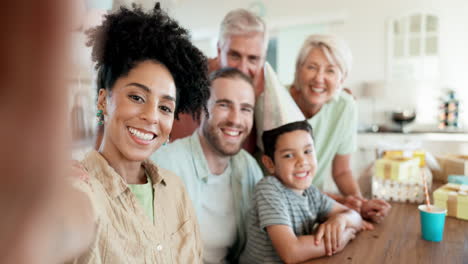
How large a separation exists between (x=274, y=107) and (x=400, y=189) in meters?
0.68

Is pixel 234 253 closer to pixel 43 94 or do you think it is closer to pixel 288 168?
pixel 288 168

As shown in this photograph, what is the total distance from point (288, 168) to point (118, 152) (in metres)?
0.60

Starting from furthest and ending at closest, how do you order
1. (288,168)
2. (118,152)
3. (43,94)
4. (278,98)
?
1. (278,98)
2. (288,168)
3. (118,152)
4. (43,94)

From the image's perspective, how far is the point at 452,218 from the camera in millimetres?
1242

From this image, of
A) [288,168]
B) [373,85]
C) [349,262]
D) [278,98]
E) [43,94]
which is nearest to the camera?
[43,94]

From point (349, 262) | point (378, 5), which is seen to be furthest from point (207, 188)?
point (378, 5)

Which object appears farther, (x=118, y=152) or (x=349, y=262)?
(x=349, y=262)

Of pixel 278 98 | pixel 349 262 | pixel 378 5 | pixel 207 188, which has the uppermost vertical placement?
pixel 378 5

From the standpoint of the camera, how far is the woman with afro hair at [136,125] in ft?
2.48


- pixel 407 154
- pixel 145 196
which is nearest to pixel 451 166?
pixel 407 154

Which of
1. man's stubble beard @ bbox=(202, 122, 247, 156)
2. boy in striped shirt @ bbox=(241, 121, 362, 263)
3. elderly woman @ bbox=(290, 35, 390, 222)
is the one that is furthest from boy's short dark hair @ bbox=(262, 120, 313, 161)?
elderly woman @ bbox=(290, 35, 390, 222)

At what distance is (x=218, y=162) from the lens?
130 centimetres

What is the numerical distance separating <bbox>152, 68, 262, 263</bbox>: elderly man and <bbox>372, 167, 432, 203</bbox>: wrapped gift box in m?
0.62

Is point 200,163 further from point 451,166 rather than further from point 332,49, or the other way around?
point 451,166
